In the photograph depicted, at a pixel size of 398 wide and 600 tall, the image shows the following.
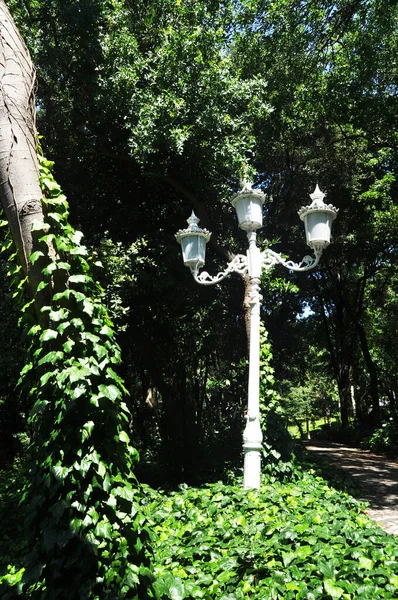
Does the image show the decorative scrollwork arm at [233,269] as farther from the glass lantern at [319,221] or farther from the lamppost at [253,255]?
the glass lantern at [319,221]

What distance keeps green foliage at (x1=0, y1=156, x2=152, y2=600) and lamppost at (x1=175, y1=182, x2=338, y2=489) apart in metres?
2.69

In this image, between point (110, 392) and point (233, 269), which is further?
point (233, 269)

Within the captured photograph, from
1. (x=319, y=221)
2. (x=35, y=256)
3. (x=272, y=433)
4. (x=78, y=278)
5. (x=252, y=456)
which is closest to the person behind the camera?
(x=35, y=256)

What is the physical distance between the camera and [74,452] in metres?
2.74

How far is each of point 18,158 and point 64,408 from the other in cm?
149

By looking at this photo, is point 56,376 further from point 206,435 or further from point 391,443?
point 391,443

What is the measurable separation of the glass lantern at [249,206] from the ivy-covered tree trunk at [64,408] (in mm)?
3208

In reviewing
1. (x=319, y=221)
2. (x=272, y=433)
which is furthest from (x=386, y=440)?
(x=319, y=221)

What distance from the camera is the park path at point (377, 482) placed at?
594cm

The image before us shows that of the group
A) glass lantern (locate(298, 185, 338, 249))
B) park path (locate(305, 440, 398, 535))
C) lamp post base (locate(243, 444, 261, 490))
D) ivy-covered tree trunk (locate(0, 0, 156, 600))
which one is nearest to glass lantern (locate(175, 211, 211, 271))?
glass lantern (locate(298, 185, 338, 249))

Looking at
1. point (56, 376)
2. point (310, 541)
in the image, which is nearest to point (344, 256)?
point (310, 541)

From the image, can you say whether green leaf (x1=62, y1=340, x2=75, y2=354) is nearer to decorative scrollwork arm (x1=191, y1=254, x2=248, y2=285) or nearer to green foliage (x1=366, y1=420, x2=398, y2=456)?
decorative scrollwork arm (x1=191, y1=254, x2=248, y2=285)

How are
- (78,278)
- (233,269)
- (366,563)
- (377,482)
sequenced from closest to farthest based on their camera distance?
(78,278) < (366,563) < (233,269) < (377,482)

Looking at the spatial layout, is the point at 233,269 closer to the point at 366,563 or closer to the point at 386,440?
the point at 366,563
